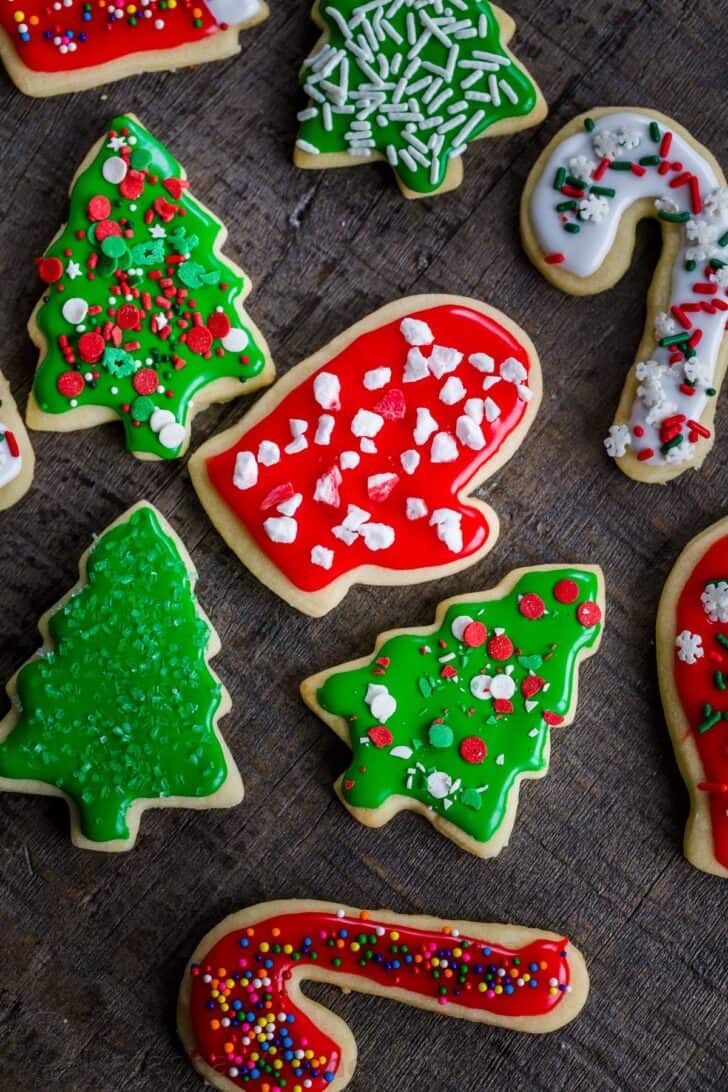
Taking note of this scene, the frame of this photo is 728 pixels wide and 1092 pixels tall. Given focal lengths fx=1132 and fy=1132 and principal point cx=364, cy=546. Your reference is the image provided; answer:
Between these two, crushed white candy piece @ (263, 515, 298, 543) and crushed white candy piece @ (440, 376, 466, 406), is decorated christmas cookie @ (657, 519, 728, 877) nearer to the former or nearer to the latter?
crushed white candy piece @ (440, 376, 466, 406)

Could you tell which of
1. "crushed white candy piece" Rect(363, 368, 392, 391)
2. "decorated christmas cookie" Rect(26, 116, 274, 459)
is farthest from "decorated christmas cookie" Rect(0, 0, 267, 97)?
"crushed white candy piece" Rect(363, 368, 392, 391)

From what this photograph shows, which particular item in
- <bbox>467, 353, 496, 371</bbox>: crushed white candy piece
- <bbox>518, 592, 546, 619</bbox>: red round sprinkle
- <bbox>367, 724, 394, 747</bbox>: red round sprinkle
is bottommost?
<bbox>367, 724, 394, 747</bbox>: red round sprinkle

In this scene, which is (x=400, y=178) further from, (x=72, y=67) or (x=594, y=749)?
(x=594, y=749)

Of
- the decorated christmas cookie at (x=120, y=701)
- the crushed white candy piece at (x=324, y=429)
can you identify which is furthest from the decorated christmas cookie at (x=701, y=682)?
the decorated christmas cookie at (x=120, y=701)

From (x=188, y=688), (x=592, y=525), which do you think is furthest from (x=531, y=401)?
(x=188, y=688)

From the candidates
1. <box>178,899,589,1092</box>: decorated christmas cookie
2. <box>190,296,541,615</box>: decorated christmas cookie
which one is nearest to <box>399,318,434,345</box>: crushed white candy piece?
<box>190,296,541,615</box>: decorated christmas cookie

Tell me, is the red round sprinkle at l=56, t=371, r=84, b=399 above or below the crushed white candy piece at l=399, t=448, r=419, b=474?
below
